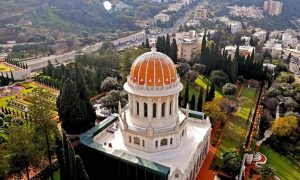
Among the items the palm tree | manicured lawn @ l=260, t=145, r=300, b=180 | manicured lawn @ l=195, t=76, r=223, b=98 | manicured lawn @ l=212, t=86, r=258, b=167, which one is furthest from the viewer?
manicured lawn @ l=195, t=76, r=223, b=98

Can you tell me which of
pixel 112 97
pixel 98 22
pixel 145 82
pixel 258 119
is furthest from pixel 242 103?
pixel 98 22

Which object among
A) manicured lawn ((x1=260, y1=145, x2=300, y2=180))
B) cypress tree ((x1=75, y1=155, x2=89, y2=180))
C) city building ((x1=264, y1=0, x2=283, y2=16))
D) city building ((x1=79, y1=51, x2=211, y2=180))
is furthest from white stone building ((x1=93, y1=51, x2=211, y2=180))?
city building ((x1=264, y1=0, x2=283, y2=16))

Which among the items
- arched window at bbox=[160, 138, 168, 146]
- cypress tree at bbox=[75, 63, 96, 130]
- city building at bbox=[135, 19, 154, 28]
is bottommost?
arched window at bbox=[160, 138, 168, 146]

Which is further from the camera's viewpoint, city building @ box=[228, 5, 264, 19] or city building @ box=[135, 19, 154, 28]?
city building @ box=[228, 5, 264, 19]

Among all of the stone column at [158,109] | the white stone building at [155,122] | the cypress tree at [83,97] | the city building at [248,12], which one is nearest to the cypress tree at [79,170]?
the white stone building at [155,122]

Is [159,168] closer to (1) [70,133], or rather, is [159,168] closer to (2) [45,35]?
(1) [70,133]

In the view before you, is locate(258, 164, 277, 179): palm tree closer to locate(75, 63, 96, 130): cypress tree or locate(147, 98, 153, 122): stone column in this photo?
locate(147, 98, 153, 122): stone column
